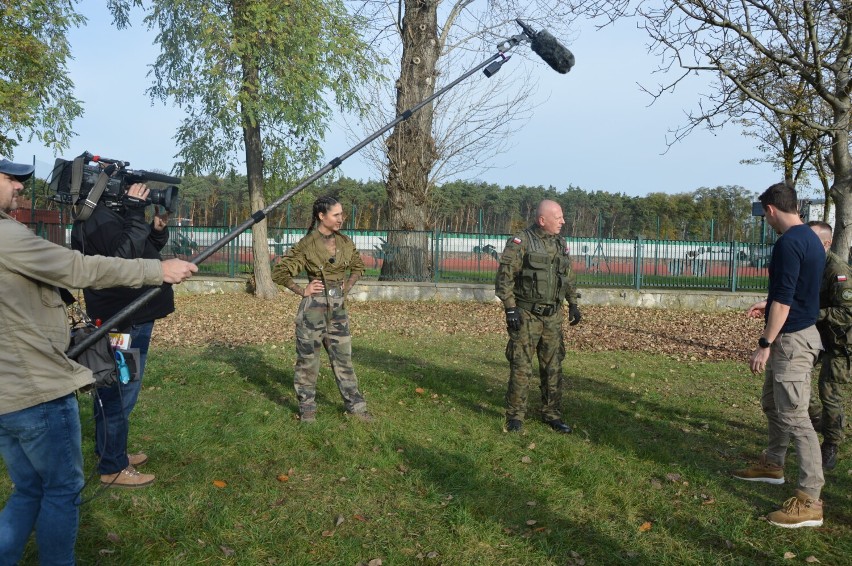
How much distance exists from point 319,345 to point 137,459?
1909 millimetres

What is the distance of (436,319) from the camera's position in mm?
15320

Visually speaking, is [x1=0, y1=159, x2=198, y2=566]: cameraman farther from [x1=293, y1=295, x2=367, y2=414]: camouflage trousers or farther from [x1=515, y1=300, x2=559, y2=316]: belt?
[x1=515, y1=300, x2=559, y2=316]: belt

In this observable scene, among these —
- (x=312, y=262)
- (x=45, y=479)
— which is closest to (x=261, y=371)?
(x=312, y=262)

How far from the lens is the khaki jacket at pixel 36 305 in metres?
3.07

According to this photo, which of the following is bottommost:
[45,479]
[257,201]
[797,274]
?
[45,479]

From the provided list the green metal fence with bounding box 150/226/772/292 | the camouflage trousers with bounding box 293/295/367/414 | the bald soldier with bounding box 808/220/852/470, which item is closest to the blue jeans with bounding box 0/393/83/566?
the camouflage trousers with bounding box 293/295/367/414

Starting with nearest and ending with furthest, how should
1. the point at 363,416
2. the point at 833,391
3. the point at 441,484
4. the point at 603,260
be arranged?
the point at 441,484 → the point at 833,391 → the point at 363,416 → the point at 603,260

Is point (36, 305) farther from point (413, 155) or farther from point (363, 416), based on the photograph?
point (413, 155)

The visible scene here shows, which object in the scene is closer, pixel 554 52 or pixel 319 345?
pixel 554 52

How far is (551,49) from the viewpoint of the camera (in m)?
5.61

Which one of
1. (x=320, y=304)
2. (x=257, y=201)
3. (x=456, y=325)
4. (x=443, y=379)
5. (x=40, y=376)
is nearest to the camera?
(x=40, y=376)

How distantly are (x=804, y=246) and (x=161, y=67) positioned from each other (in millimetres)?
16121

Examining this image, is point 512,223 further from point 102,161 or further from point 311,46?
point 102,161

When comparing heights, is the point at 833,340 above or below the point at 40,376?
below
